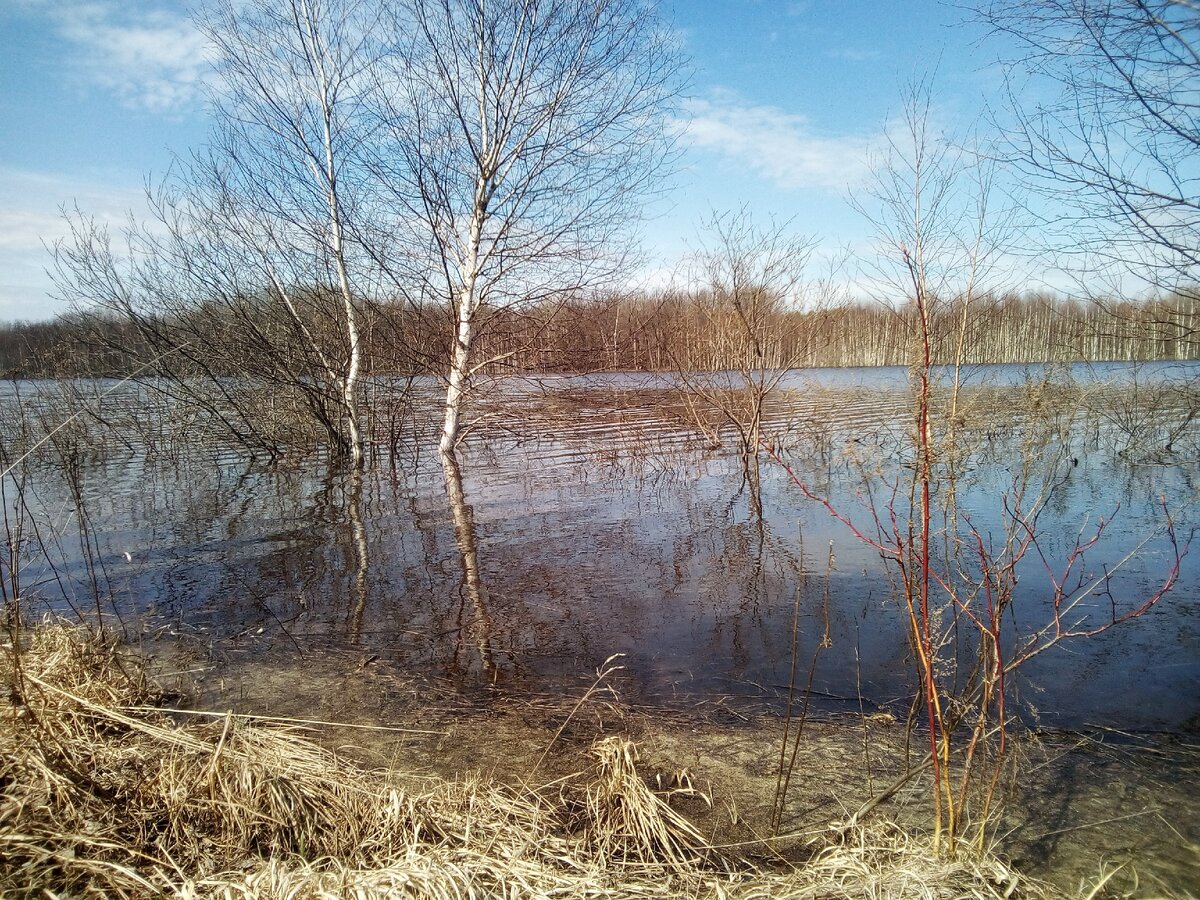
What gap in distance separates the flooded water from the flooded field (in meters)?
0.04

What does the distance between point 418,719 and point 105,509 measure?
9.01 meters

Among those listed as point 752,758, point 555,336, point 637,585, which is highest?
point 555,336

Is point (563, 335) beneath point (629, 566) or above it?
above

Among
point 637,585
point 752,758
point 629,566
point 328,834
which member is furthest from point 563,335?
point 328,834

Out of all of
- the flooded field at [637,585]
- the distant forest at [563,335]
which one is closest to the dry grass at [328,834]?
the flooded field at [637,585]

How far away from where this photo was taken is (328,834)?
289 centimetres

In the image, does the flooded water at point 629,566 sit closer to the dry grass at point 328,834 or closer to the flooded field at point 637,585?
the flooded field at point 637,585

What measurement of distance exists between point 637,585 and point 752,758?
313 centimetres

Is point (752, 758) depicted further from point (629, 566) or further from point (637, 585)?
point (629, 566)

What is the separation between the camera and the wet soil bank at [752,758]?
117 inches

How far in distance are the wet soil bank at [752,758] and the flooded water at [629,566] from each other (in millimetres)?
302

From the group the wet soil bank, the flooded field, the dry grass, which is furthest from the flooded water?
the dry grass

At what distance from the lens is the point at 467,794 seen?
311 cm

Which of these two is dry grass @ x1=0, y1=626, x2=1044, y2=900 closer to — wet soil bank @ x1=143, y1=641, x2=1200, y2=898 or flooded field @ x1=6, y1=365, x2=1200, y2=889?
wet soil bank @ x1=143, y1=641, x2=1200, y2=898
